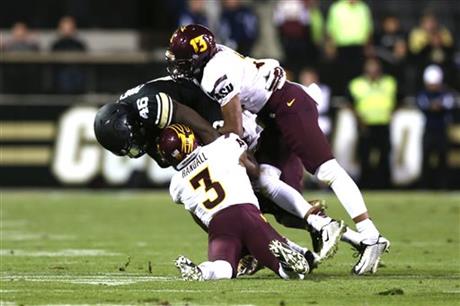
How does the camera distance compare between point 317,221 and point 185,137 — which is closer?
point 185,137

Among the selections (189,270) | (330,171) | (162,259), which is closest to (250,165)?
(330,171)

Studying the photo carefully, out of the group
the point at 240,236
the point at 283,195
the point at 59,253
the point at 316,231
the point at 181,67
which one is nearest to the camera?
the point at 240,236

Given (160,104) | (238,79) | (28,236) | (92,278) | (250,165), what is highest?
(238,79)

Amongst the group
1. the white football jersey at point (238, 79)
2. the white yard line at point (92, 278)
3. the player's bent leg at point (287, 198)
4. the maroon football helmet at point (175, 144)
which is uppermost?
the white football jersey at point (238, 79)

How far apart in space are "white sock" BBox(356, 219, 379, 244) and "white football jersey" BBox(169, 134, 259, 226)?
807 mm

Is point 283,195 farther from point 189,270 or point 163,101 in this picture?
point 189,270

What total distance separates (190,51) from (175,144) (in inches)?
26.5

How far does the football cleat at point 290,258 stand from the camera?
8086 millimetres

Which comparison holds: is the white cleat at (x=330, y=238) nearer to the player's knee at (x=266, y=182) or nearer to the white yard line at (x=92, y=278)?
the player's knee at (x=266, y=182)

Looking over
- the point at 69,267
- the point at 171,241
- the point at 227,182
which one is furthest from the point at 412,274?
the point at 171,241

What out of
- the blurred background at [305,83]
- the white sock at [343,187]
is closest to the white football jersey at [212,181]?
the white sock at [343,187]

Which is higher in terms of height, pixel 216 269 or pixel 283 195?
pixel 283 195

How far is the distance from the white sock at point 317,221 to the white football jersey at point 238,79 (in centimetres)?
79

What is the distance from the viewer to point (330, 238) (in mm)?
8586
